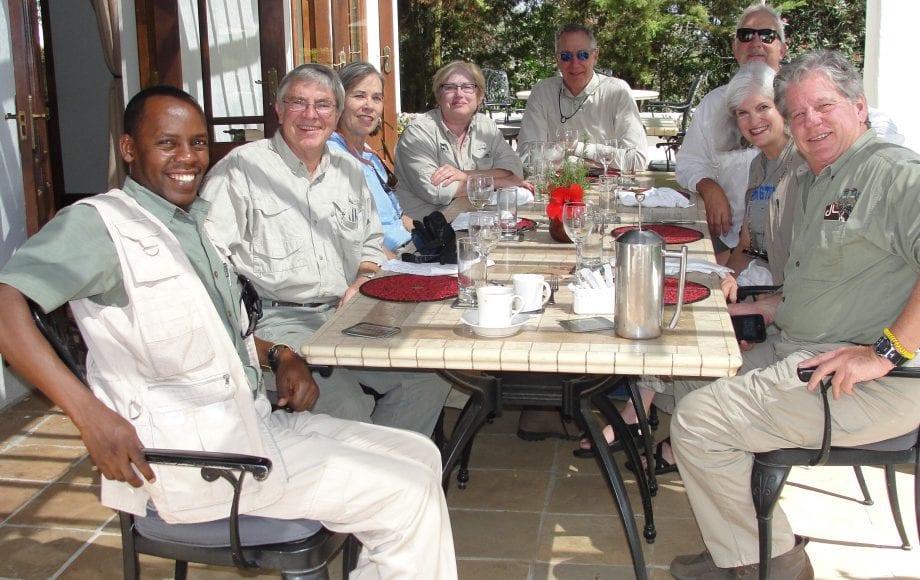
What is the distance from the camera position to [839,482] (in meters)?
3.09

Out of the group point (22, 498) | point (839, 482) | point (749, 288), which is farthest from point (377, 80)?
point (839, 482)

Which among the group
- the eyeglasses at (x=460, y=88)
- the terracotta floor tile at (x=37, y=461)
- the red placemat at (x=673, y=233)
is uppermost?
the eyeglasses at (x=460, y=88)

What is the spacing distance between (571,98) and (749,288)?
2.51m

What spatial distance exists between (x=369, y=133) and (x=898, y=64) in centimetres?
242

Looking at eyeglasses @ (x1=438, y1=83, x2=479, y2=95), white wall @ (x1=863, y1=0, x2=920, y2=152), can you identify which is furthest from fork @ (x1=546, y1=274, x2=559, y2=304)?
white wall @ (x1=863, y1=0, x2=920, y2=152)

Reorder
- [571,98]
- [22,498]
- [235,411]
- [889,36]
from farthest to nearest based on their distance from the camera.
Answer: [571,98], [889,36], [22,498], [235,411]

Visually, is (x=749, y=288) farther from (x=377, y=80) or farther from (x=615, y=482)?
(x=377, y=80)

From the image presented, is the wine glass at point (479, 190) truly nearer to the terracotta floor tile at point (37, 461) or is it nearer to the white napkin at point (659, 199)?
the white napkin at point (659, 199)

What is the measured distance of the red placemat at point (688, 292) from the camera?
2.25m

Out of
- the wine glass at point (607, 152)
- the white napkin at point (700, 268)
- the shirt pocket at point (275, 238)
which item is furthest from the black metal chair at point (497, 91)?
the white napkin at point (700, 268)

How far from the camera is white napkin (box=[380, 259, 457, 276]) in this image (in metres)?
2.62

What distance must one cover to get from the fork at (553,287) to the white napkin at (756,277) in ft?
3.25

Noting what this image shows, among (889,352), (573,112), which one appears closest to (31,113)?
(573,112)

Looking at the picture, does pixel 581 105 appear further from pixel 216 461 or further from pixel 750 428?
pixel 216 461
